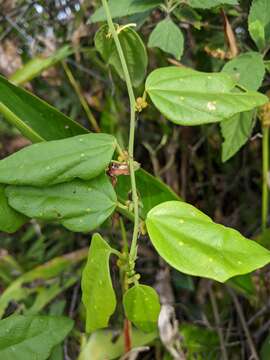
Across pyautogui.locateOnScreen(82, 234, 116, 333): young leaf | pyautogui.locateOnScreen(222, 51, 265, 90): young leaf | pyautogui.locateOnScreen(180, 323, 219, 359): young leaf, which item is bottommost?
pyautogui.locateOnScreen(180, 323, 219, 359): young leaf

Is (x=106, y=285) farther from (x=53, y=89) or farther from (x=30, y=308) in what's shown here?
(x=53, y=89)

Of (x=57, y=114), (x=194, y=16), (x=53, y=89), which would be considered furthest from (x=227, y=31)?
(x=53, y=89)

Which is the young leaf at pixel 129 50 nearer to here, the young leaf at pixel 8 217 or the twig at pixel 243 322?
the young leaf at pixel 8 217

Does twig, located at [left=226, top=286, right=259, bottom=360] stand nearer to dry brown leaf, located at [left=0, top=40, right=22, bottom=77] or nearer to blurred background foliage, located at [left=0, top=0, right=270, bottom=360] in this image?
blurred background foliage, located at [left=0, top=0, right=270, bottom=360]

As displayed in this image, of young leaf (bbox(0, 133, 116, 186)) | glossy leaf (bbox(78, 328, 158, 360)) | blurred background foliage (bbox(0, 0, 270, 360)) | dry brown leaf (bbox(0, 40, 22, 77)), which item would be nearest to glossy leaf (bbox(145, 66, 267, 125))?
young leaf (bbox(0, 133, 116, 186))

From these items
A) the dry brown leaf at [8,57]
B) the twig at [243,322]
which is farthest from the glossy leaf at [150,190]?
the dry brown leaf at [8,57]

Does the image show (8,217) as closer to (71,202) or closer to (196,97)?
(71,202)

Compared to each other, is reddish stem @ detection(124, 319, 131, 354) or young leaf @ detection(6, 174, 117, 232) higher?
young leaf @ detection(6, 174, 117, 232)

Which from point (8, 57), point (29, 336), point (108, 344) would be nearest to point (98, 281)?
point (29, 336)
